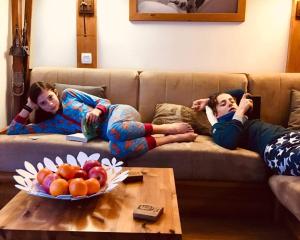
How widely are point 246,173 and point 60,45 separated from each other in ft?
6.32

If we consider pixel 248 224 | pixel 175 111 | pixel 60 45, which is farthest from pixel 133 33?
pixel 248 224

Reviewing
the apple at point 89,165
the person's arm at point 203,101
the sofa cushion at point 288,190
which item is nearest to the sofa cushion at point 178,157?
the sofa cushion at point 288,190

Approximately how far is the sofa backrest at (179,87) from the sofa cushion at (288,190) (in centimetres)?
96

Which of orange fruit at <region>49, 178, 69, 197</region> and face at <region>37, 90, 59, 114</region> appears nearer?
orange fruit at <region>49, 178, 69, 197</region>

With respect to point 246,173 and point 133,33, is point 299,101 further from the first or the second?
point 133,33

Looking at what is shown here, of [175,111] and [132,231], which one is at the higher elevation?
[175,111]

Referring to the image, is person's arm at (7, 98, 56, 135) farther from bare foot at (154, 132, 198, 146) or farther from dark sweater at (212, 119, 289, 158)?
dark sweater at (212, 119, 289, 158)

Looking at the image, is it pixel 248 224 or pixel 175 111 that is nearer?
pixel 248 224

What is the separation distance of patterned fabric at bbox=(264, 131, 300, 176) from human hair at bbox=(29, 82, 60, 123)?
1.45m

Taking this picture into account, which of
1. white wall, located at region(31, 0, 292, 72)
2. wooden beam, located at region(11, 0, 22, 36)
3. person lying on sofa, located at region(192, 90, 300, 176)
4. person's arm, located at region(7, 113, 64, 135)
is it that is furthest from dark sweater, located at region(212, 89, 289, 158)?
wooden beam, located at region(11, 0, 22, 36)

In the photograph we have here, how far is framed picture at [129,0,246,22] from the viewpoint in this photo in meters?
2.91

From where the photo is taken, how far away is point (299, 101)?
2.56m

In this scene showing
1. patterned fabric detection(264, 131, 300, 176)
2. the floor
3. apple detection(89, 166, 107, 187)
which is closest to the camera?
apple detection(89, 166, 107, 187)

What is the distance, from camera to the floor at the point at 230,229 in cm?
197
